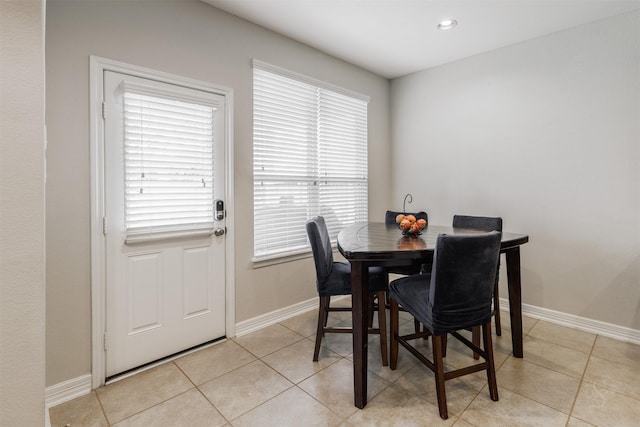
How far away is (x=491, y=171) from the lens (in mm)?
3457

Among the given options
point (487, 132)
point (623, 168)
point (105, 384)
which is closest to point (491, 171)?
point (487, 132)

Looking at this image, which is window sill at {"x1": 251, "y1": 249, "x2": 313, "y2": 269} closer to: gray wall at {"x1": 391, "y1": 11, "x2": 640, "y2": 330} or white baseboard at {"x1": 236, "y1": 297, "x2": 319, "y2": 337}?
white baseboard at {"x1": 236, "y1": 297, "x2": 319, "y2": 337}

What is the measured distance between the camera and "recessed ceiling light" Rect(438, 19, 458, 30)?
9.20 feet

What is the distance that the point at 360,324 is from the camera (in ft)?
5.99

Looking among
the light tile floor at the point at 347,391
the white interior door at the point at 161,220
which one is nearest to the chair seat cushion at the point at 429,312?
the light tile floor at the point at 347,391

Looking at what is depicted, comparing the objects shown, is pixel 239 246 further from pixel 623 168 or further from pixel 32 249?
pixel 623 168

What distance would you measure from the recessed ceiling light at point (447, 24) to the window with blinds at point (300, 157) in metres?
1.17

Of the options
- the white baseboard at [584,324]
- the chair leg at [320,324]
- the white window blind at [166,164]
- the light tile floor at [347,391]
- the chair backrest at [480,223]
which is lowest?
Result: the light tile floor at [347,391]

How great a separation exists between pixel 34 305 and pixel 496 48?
4221mm

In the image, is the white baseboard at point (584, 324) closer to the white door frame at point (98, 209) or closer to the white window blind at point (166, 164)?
the white window blind at point (166, 164)

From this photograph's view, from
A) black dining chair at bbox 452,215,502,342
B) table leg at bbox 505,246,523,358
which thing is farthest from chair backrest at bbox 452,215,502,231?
table leg at bbox 505,246,523,358

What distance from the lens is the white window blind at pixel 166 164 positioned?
2.19 metres

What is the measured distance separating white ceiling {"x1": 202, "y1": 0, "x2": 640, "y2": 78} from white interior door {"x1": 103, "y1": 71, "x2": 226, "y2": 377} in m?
0.97

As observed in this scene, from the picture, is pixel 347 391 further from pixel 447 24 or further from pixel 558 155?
pixel 447 24
